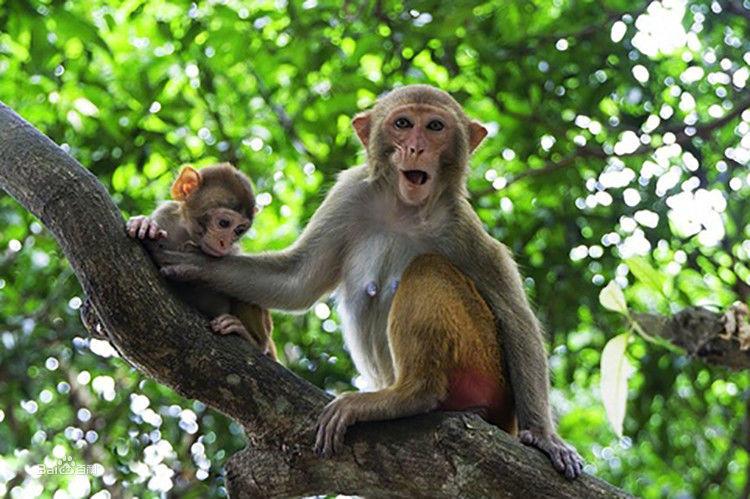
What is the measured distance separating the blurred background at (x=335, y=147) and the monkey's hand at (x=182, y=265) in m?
2.40

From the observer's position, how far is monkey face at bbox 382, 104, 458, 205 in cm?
545

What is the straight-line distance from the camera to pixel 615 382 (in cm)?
520

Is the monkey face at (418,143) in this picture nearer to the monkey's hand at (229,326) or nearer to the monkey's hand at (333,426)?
the monkey's hand at (229,326)

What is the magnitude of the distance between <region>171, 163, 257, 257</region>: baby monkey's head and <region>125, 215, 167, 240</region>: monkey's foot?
0.59 m

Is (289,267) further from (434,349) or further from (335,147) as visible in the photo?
(335,147)

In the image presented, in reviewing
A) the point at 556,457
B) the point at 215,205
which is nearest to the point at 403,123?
the point at 215,205

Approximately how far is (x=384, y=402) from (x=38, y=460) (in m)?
3.84

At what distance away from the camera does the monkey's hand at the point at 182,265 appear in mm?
4625

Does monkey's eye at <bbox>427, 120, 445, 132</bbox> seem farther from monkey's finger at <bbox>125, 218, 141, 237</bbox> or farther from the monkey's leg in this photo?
monkey's finger at <bbox>125, 218, 141, 237</bbox>

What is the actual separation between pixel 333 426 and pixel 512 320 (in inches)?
53.1

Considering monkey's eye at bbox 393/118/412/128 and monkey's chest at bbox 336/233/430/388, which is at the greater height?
monkey's eye at bbox 393/118/412/128

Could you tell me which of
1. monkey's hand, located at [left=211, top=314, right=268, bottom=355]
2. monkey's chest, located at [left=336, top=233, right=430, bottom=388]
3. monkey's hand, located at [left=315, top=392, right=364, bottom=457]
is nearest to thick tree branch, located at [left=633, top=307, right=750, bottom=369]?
monkey's chest, located at [left=336, top=233, right=430, bottom=388]

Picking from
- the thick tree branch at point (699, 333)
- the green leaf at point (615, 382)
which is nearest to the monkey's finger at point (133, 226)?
the green leaf at point (615, 382)

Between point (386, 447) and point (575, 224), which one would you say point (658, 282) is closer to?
point (386, 447)
